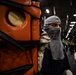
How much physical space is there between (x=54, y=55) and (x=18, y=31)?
2.05ft

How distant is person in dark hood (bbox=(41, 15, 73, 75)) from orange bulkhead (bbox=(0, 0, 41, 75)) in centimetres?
43

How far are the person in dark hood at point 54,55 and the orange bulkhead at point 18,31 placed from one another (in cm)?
43

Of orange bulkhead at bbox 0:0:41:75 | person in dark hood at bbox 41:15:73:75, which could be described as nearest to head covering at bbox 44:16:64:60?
Answer: person in dark hood at bbox 41:15:73:75

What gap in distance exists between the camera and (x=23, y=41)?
1656 millimetres

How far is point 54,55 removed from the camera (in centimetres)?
212

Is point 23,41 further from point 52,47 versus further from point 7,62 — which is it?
point 52,47

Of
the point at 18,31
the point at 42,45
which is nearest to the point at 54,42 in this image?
the point at 42,45

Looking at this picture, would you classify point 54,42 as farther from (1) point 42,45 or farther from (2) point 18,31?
(2) point 18,31

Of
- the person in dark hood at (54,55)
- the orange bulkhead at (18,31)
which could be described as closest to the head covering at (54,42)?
the person in dark hood at (54,55)

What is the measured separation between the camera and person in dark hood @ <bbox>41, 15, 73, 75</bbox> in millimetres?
2129

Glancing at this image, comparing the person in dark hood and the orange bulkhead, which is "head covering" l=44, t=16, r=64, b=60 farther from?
the orange bulkhead

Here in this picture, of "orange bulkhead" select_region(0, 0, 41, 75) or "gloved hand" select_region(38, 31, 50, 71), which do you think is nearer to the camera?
"orange bulkhead" select_region(0, 0, 41, 75)

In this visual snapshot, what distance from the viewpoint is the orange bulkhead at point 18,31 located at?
161cm

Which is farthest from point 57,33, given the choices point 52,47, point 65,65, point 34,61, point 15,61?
point 15,61
